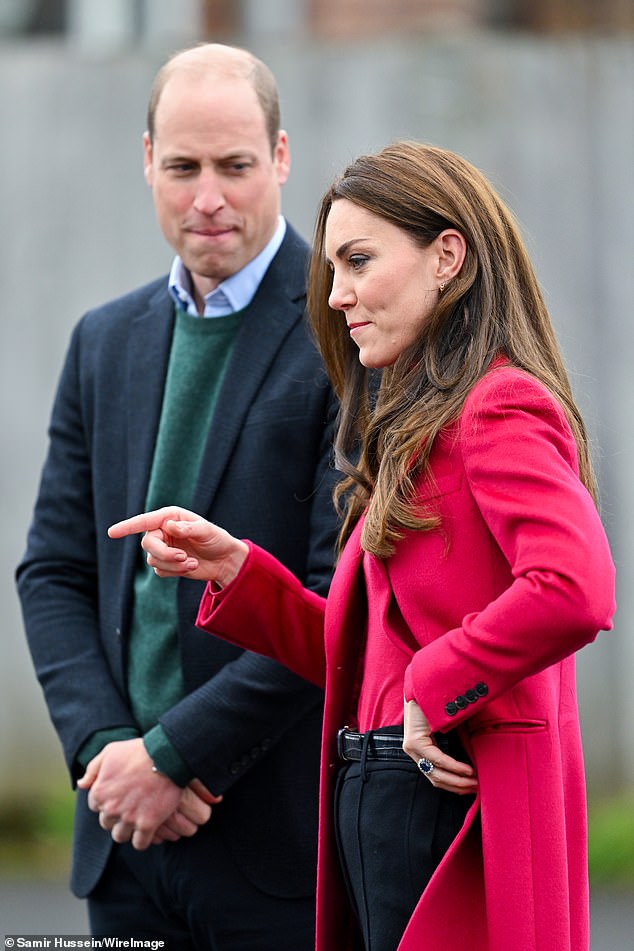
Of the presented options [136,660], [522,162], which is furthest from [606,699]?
[136,660]

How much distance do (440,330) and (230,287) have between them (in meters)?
0.95

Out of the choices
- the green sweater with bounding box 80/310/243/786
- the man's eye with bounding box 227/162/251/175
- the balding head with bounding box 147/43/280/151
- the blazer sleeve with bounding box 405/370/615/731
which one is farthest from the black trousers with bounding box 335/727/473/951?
the balding head with bounding box 147/43/280/151

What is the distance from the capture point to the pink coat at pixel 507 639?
201 cm

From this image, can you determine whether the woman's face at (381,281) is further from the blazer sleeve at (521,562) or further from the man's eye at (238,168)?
the man's eye at (238,168)

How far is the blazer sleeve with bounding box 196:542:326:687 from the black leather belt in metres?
0.31

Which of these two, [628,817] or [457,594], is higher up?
[457,594]

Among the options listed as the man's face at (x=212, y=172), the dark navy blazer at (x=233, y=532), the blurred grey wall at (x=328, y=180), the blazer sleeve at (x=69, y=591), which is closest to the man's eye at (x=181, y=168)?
the man's face at (x=212, y=172)

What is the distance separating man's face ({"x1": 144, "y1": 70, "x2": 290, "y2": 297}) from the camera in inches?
121

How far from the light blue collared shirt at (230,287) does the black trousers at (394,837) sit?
4.01 ft

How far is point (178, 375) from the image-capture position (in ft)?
10.3

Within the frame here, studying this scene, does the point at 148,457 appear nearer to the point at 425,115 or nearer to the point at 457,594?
the point at 457,594

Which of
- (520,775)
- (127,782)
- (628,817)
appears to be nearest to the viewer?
(520,775)

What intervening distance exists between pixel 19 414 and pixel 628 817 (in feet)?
9.50

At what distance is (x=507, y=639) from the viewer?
6.59ft
